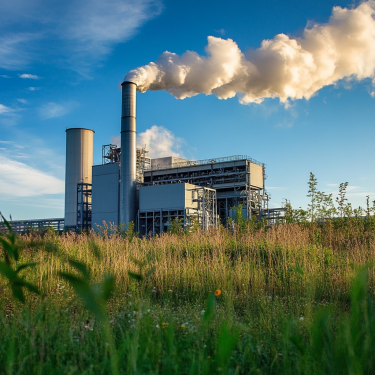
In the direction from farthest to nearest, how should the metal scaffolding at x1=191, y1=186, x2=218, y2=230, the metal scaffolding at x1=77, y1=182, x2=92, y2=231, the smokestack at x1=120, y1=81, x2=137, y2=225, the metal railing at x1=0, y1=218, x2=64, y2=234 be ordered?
1. the metal scaffolding at x1=77, y1=182, x2=92, y2=231
2. the smokestack at x1=120, y1=81, x2=137, y2=225
3. the metal scaffolding at x1=191, y1=186, x2=218, y2=230
4. the metal railing at x1=0, y1=218, x2=64, y2=234

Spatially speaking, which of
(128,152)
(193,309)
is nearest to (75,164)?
(128,152)

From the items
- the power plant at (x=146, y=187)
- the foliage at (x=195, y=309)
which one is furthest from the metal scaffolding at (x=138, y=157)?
the foliage at (x=195, y=309)

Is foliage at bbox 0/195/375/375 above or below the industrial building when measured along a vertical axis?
below

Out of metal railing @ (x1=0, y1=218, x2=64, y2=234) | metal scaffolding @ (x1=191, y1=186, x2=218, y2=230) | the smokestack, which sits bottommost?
metal railing @ (x1=0, y1=218, x2=64, y2=234)

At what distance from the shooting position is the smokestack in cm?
3600

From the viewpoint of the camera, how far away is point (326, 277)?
7125 mm

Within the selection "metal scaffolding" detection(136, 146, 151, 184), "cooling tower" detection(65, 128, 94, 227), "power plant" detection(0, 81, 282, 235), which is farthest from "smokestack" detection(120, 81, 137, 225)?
"cooling tower" detection(65, 128, 94, 227)

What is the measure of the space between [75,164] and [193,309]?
1715 inches

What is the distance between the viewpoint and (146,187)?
37344mm

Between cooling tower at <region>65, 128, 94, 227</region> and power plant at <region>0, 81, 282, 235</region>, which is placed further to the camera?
cooling tower at <region>65, 128, 94, 227</region>

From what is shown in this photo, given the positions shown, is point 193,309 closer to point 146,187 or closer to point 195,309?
point 195,309

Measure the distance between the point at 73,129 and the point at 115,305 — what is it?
44238 mm

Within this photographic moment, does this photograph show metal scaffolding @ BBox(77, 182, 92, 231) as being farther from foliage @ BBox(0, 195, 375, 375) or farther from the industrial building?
foliage @ BBox(0, 195, 375, 375)

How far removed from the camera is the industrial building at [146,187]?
Answer: 36.1 m
